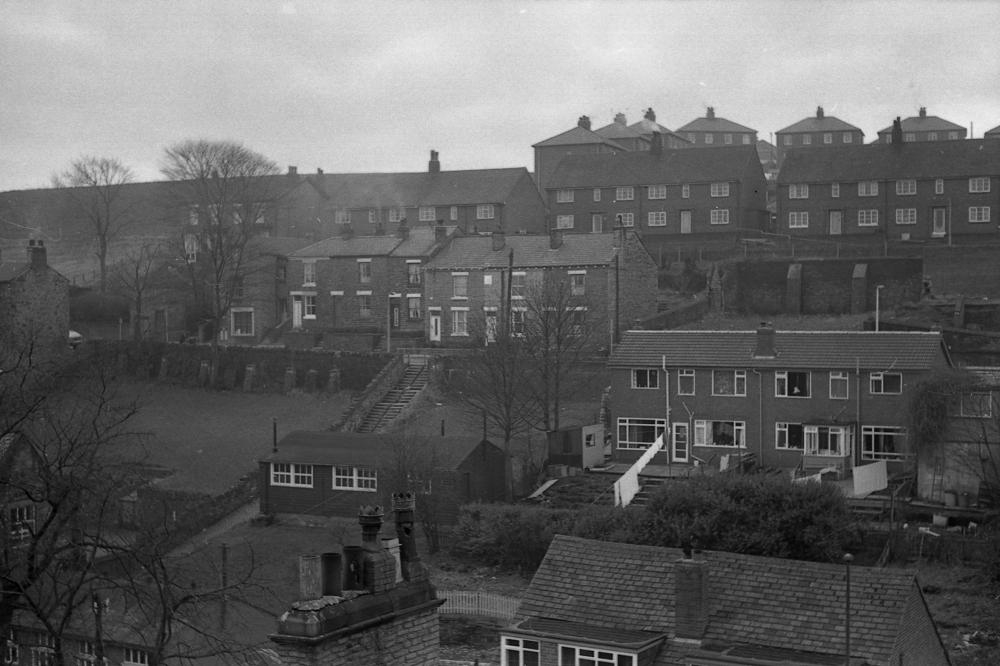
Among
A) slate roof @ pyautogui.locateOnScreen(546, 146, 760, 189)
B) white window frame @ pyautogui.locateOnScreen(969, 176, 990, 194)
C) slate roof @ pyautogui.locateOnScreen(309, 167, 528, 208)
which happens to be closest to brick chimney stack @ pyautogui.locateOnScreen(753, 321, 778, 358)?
white window frame @ pyautogui.locateOnScreen(969, 176, 990, 194)

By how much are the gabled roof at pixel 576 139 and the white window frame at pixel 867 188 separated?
22913mm

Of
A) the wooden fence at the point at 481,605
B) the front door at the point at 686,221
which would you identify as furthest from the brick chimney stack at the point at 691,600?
the front door at the point at 686,221

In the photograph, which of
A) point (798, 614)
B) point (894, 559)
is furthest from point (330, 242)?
point (798, 614)

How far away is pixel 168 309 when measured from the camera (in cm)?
6850

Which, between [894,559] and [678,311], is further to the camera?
[678,311]

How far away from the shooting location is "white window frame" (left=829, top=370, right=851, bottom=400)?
41531 mm

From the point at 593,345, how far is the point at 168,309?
27581mm

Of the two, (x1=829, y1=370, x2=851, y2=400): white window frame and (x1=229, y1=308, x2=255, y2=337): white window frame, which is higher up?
(x1=229, y1=308, x2=255, y2=337): white window frame

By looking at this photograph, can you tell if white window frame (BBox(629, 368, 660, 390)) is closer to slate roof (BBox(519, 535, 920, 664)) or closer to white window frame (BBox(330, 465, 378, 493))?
white window frame (BBox(330, 465, 378, 493))

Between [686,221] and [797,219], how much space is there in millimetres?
6489

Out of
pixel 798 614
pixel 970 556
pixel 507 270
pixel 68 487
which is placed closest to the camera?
pixel 68 487

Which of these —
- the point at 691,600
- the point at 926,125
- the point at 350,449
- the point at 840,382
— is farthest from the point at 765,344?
the point at 926,125

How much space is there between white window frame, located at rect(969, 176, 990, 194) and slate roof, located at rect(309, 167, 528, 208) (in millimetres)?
27274

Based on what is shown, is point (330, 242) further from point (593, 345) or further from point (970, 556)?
point (970, 556)
